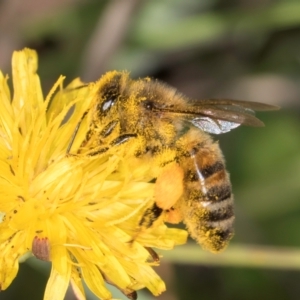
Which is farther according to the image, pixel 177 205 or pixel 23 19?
pixel 23 19

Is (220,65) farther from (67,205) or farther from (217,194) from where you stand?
(67,205)

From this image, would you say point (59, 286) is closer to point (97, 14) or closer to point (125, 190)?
point (125, 190)

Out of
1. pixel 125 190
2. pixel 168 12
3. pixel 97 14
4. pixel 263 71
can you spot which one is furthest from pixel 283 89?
pixel 125 190

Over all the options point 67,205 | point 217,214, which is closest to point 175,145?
point 217,214

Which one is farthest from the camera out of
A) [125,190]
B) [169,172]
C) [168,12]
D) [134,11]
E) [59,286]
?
[168,12]

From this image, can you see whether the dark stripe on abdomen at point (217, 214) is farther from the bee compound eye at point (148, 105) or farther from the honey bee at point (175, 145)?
the bee compound eye at point (148, 105)

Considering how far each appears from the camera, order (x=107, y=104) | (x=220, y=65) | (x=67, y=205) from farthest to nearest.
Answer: (x=220, y=65) < (x=67, y=205) < (x=107, y=104)
